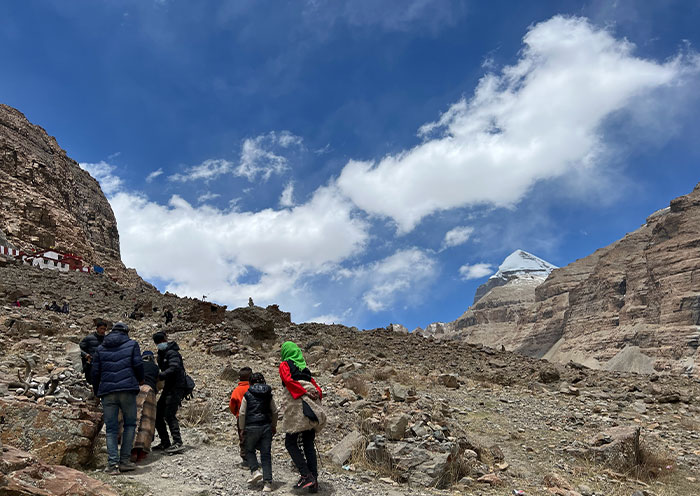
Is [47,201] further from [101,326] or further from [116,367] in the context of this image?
[116,367]

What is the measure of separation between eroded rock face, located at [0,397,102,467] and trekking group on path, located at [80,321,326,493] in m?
0.31

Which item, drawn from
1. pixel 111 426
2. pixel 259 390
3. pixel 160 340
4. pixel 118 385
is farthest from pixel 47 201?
pixel 259 390

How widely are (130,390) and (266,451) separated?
190 centimetres

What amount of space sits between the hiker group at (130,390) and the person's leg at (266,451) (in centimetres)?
161

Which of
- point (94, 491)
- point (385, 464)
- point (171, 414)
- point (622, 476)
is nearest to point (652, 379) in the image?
point (622, 476)

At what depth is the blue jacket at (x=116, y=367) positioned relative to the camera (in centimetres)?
587

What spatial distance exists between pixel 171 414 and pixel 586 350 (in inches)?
7485

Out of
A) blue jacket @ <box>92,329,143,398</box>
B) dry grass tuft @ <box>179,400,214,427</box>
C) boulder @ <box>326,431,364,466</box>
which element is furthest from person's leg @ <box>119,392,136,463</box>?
boulder @ <box>326,431,364,466</box>

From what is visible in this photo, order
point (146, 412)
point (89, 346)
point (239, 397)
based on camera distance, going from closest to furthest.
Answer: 1. point (146, 412)
2. point (89, 346)
3. point (239, 397)

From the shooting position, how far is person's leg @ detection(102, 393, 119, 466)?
18.6ft

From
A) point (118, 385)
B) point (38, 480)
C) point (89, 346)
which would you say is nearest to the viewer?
point (38, 480)

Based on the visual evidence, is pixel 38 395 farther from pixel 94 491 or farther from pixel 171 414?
pixel 94 491

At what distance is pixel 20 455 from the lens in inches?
170

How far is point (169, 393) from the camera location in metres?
6.96
